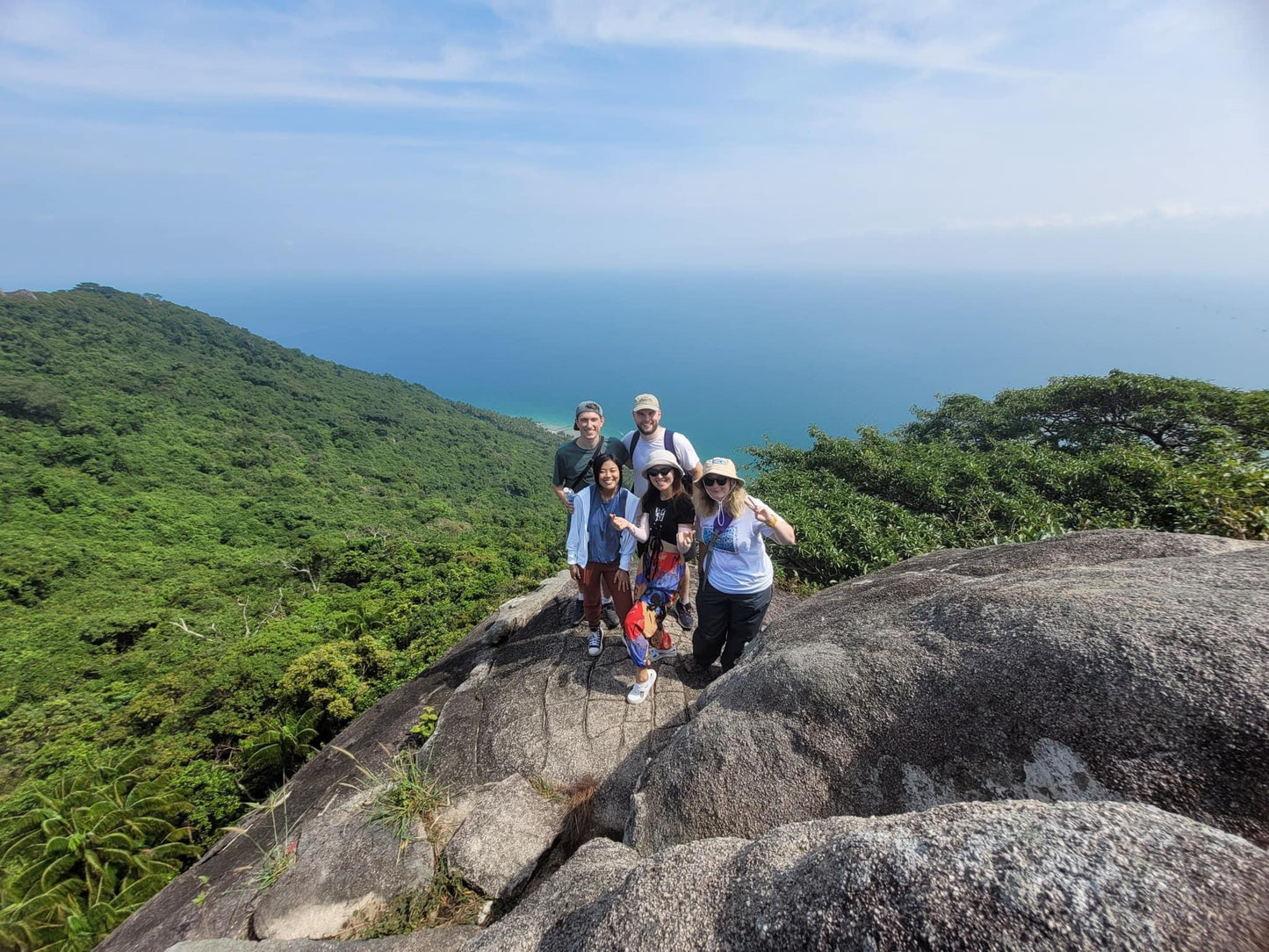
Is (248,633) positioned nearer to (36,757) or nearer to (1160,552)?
(36,757)

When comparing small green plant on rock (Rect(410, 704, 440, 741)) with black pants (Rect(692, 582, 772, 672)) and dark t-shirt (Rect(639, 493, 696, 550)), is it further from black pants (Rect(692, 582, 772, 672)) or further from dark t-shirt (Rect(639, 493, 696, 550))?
dark t-shirt (Rect(639, 493, 696, 550))

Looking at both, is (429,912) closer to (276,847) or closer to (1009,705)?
(276,847)

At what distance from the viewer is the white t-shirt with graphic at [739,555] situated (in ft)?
14.0

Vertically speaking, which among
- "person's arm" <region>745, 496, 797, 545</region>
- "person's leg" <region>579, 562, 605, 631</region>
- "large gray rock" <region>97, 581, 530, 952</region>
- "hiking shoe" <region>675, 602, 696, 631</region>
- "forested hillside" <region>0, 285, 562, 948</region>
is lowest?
"forested hillside" <region>0, 285, 562, 948</region>

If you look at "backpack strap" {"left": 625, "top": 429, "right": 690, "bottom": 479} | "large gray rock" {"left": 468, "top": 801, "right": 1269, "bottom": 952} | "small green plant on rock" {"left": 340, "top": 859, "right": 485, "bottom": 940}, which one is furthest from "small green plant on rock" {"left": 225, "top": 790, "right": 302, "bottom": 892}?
"backpack strap" {"left": 625, "top": 429, "right": 690, "bottom": 479}

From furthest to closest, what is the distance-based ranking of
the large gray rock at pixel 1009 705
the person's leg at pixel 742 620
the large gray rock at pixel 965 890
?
the person's leg at pixel 742 620, the large gray rock at pixel 1009 705, the large gray rock at pixel 965 890

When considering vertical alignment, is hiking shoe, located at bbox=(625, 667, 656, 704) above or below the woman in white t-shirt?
below

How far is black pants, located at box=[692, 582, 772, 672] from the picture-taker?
4.51 m

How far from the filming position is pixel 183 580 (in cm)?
3027

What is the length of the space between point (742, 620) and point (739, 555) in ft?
2.31

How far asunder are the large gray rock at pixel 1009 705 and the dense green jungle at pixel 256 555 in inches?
146

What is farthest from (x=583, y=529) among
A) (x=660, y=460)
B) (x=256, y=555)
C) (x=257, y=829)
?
(x=256, y=555)

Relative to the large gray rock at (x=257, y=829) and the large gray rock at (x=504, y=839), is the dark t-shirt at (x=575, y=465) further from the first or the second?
the large gray rock at (x=504, y=839)

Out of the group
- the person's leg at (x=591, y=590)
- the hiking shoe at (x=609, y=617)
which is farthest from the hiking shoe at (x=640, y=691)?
the hiking shoe at (x=609, y=617)
